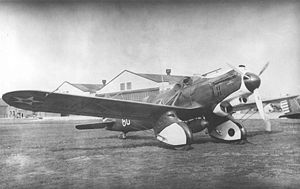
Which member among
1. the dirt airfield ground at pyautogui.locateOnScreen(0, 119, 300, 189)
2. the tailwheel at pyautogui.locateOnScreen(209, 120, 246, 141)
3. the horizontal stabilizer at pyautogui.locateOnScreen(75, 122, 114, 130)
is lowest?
the dirt airfield ground at pyautogui.locateOnScreen(0, 119, 300, 189)

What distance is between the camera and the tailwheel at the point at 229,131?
5.85 m

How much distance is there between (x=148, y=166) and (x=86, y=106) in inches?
66.5

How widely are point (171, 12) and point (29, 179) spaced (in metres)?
3.51

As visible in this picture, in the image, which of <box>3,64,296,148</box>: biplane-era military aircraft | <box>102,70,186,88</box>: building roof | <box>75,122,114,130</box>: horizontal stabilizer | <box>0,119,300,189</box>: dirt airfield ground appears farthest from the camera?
<box>75,122,114,130</box>: horizontal stabilizer

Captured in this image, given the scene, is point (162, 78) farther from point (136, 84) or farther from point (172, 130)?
point (172, 130)

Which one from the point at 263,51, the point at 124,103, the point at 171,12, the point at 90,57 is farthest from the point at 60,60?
the point at 263,51

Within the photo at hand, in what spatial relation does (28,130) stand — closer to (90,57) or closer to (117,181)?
(90,57)

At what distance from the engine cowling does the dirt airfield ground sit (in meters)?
0.24

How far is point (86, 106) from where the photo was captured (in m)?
5.21

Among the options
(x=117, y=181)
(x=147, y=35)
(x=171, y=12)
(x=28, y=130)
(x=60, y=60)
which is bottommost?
(x=117, y=181)

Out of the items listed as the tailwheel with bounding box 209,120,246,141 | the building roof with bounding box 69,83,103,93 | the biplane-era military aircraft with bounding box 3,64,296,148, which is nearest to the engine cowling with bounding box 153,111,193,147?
the biplane-era military aircraft with bounding box 3,64,296,148

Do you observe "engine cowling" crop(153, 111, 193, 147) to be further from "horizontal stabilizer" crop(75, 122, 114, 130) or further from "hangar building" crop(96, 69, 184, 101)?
"horizontal stabilizer" crop(75, 122, 114, 130)

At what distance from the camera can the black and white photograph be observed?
4320mm

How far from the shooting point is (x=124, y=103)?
5.30 m
